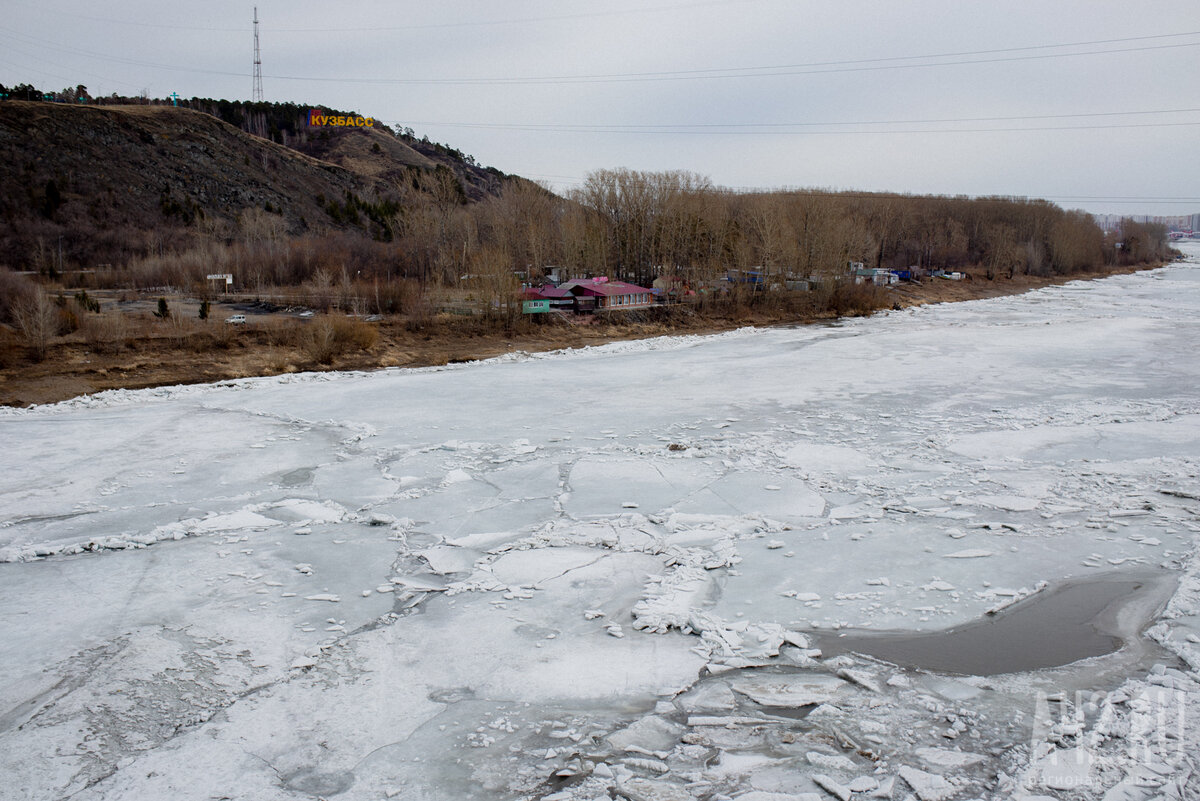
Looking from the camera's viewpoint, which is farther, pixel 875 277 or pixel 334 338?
pixel 875 277

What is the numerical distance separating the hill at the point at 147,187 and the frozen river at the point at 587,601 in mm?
37903

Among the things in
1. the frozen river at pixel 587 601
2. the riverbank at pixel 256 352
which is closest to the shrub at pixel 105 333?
the riverbank at pixel 256 352

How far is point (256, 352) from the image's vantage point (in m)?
21.6

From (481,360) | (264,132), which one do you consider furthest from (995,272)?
(264,132)

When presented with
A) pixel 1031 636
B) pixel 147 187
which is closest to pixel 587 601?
pixel 1031 636

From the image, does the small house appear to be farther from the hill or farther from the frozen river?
the frozen river

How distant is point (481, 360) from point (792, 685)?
19044 millimetres

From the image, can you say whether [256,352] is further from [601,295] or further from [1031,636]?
[1031,636]

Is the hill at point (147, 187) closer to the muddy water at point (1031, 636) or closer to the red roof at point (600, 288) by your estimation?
the red roof at point (600, 288)

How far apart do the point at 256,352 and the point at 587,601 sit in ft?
60.2

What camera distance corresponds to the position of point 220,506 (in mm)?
8844

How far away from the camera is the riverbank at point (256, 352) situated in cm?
1766

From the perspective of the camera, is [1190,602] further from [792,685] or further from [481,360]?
[481,360]

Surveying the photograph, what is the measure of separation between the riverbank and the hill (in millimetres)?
23400
